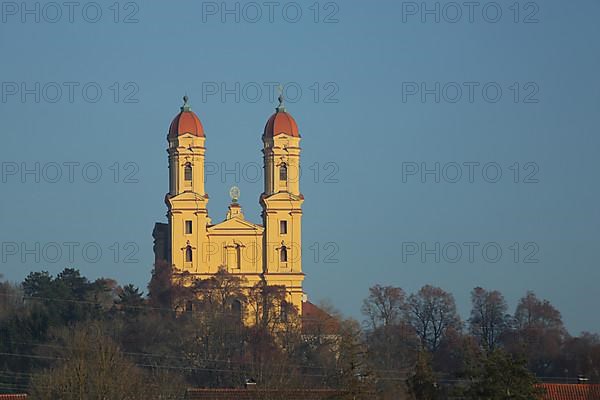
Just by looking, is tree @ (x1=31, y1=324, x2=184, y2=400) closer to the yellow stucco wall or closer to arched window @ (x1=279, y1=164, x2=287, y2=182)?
the yellow stucco wall

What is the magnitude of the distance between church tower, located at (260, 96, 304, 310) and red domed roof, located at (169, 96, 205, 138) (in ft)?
15.9

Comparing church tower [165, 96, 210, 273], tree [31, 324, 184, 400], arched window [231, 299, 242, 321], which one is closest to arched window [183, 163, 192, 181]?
church tower [165, 96, 210, 273]

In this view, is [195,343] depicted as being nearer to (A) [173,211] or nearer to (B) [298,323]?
(B) [298,323]

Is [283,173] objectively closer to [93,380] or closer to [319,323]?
[319,323]

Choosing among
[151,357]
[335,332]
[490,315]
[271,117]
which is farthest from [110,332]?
[271,117]

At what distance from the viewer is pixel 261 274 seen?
11681cm

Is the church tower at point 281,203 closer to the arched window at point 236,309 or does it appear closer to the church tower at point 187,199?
the church tower at point 187,199

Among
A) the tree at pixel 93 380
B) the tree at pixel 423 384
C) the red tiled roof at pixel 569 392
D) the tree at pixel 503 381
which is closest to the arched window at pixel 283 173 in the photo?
the red tiled roof at pixel 569 392

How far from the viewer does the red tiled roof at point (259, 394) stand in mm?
56031

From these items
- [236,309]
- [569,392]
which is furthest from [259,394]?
[236,309]

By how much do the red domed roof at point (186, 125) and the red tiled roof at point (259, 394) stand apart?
56.6 meters

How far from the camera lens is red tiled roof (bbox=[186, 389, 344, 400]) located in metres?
56.0

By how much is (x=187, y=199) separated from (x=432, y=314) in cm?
2032

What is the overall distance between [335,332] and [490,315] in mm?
16071
